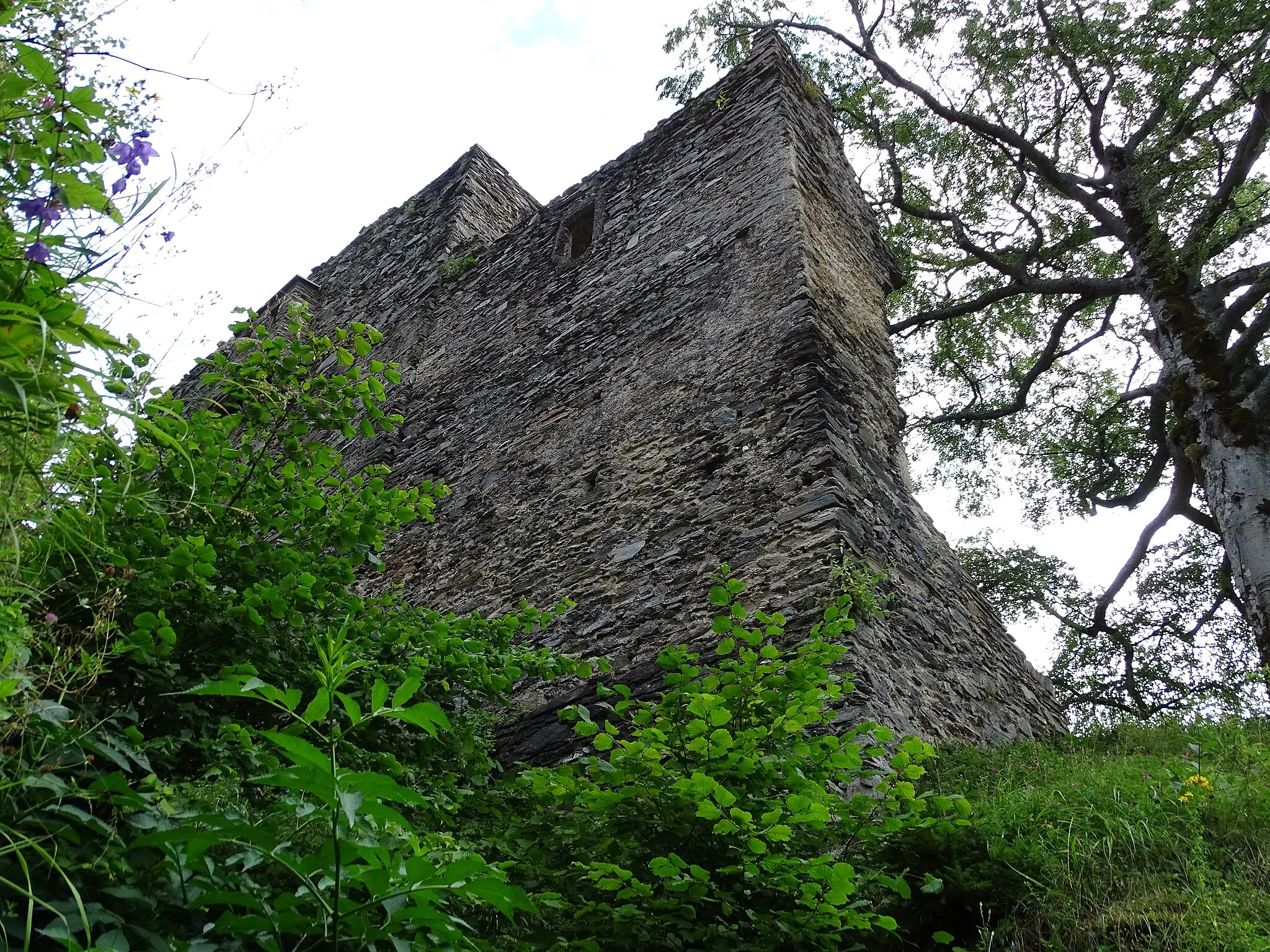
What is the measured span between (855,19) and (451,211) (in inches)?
236

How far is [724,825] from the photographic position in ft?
9.14

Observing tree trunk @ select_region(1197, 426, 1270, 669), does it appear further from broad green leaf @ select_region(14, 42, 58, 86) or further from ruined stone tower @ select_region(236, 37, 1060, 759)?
broad green leaf @ select_region(14, 42, 58, 86)

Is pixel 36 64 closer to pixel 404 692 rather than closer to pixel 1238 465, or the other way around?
pixel 404 692

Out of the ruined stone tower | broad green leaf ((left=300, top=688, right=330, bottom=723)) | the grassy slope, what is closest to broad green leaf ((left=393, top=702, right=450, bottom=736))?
broad green leaf ((left=300, top=688, right=330, bottom=723))

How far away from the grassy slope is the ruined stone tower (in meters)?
0.86

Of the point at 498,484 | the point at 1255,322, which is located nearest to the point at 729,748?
the point at 498,484

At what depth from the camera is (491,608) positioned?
6250mm

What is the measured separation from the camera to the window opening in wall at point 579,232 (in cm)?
847

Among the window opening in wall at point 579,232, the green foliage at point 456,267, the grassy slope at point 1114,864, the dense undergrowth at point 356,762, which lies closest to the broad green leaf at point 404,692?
the dense undergrowth at point 356,762

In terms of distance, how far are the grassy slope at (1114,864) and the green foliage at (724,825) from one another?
0.55 feet

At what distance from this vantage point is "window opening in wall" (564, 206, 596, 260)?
27.8ft

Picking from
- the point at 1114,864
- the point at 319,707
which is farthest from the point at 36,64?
the point at 1114,864

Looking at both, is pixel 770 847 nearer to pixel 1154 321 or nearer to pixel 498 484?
pixel 498 484

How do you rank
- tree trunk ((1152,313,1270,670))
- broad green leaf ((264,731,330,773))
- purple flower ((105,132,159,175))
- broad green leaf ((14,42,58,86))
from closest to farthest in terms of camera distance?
broad green leaf ((264,731,330,773))
broad green leaf ((14,42,58,86))
purple flower ((105,132,159,175))
tree trunk ((1152,313,1270,670))
